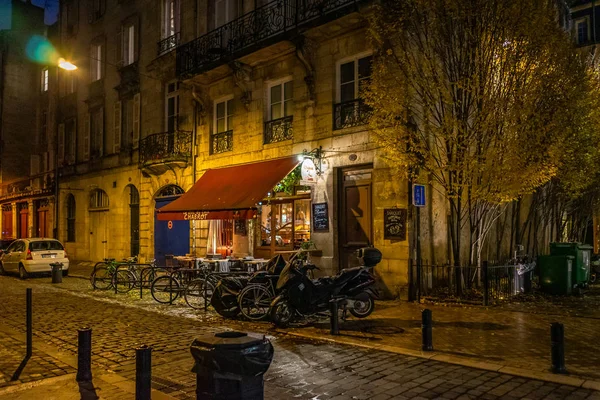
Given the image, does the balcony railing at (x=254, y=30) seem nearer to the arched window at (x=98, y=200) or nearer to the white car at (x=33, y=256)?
the white car at (x=33, y=256)

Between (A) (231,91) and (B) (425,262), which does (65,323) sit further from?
(A) (231,91)

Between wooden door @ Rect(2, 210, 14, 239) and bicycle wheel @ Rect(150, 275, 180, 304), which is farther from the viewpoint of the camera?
wooden door @ Rect(2, 210, 14, 239)

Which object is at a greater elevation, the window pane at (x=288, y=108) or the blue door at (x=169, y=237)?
the window pane at (x=288, y=108)

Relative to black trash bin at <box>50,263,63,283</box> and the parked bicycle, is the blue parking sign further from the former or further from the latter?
black trash bin at <box>50,263,63,283</box>

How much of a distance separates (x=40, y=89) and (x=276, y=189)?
74.1ft

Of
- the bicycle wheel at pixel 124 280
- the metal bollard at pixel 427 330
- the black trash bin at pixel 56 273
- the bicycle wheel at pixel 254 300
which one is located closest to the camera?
the metal bollard at pixel 427 330

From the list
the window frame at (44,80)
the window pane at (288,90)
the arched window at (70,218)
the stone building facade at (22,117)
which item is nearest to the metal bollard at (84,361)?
the window pane at (288,90)

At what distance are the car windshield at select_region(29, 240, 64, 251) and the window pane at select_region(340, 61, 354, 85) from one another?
42.6 ft

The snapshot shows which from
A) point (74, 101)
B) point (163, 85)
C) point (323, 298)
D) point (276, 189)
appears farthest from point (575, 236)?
point (74, 101)

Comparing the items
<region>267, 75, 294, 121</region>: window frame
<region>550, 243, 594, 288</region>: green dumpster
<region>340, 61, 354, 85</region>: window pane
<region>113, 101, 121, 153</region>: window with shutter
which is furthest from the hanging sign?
<region>113, 101, 121, 153</region>: window with shutter

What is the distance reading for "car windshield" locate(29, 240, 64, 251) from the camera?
18889mm

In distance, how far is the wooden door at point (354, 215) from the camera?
43.6 ft

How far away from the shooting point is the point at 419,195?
446 inches

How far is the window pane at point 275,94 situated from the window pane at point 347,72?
8.34 ft
